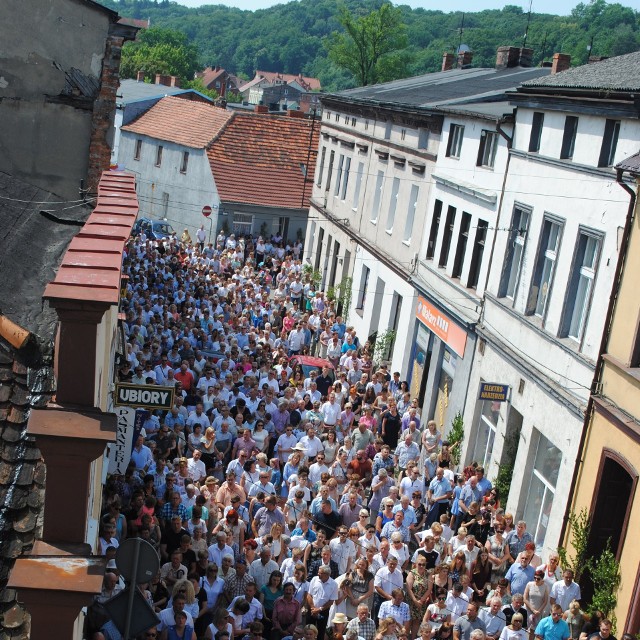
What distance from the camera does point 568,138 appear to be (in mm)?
19094

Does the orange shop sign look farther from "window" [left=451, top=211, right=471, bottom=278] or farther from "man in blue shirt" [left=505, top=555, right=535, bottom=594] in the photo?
"man in blue shirt" [left=505, top=555, right=535, bottom=594]

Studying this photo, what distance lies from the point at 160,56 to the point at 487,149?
395 feet

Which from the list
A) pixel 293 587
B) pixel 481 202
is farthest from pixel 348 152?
pixel 293 587

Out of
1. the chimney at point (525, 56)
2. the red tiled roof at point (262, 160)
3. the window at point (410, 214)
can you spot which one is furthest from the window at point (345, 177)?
the red tiled roof at point (262, 160)

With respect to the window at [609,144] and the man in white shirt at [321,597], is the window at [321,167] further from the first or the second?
the man in white shirt at [321,597]

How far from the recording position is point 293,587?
501 inches

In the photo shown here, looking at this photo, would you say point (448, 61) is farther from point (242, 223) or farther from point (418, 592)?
point (418, 592)

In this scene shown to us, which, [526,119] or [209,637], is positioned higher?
[526,119]

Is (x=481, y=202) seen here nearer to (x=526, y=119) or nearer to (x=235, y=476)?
(x=526, y=119)

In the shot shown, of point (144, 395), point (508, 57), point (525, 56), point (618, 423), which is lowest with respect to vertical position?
point (618, 423)

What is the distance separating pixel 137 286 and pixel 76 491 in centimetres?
2331

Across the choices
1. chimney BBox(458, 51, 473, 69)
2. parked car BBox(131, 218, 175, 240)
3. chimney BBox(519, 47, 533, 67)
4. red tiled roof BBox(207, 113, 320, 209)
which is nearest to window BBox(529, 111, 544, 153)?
chimney BBox(519, 47, 533, 67)

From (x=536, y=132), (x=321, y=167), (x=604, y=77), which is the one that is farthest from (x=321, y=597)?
(x=321, y=167)

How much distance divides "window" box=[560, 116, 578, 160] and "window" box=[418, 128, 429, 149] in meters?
9.83
